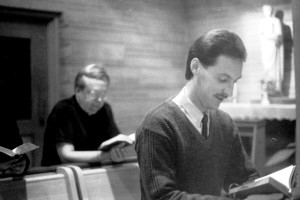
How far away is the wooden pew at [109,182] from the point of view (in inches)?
45.1

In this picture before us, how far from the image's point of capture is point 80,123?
173 cm

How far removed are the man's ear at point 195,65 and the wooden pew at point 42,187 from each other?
1.46ft

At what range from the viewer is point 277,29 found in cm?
290

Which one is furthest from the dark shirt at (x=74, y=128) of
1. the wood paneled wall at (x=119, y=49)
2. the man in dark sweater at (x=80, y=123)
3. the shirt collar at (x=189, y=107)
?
the shirt collar at (x=189, y=107)

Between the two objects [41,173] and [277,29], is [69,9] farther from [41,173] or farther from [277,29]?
[41,173]

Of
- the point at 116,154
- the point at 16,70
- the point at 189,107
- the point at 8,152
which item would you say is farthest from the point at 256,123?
the point at 16,70

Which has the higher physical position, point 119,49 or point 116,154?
point 119,49

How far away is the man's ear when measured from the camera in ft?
2.89

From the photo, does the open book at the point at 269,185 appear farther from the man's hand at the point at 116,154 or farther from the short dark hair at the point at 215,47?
the man's hand at the point at 116,154

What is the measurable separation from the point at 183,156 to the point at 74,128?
0.91 metres

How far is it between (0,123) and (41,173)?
0.20 metres

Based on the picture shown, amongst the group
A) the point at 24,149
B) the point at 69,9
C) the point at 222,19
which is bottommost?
the point at 24,149

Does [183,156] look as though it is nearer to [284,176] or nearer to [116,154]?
[284,176]

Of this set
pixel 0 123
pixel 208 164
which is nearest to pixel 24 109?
pixel 0 123
